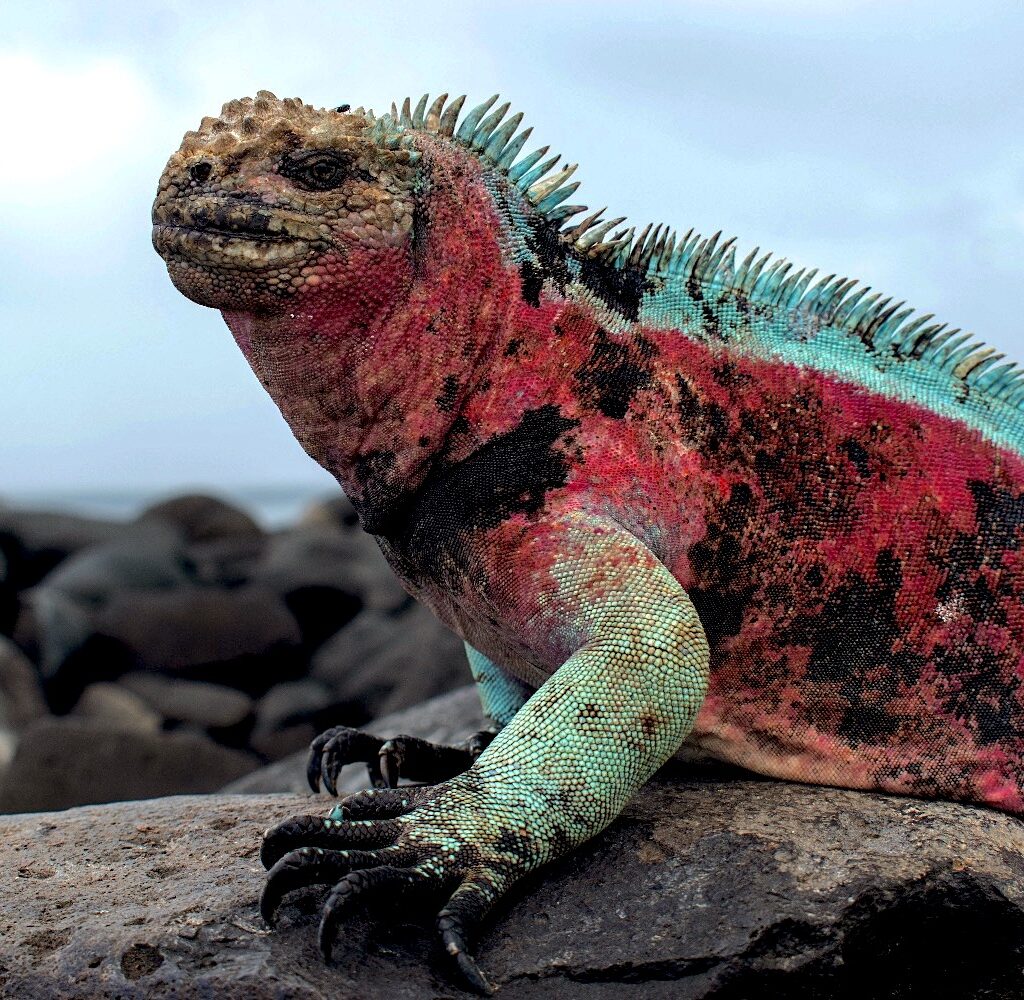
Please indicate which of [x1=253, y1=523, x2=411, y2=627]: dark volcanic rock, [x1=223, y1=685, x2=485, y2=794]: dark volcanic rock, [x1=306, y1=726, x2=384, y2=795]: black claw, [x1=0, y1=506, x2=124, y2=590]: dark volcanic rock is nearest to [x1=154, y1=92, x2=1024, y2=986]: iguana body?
[x1=306, y1=726, x2=384, y2=795]: black claw

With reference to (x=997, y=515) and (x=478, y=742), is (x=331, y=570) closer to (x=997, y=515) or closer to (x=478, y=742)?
(x=478, y=742)

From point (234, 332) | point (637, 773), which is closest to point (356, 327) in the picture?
point (234, 332)

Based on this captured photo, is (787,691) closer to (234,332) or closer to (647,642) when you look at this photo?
(647,642)

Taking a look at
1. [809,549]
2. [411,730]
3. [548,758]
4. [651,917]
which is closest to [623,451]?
[809,549]

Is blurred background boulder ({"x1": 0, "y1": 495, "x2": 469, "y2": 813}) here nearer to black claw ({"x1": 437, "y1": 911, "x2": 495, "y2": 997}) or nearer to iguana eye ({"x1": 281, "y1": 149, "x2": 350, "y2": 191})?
iguana eye ({"x1": 281, "y1": 149, "x2": 350, "y2": 191})

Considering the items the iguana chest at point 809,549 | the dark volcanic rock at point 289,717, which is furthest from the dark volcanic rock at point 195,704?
the iguana chest at point 809,549

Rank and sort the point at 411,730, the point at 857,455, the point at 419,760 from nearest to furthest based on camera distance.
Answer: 1. the point at 857,455
2. the point at 419,760
3. the point at 411,730
